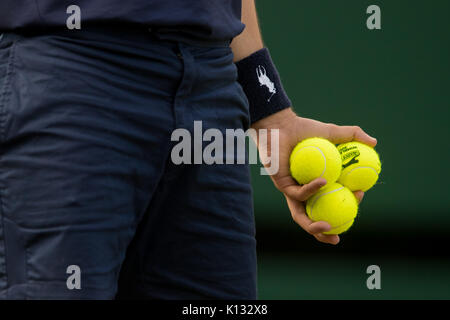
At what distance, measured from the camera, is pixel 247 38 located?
174cm

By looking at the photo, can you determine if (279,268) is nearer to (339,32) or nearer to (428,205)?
(428,205)

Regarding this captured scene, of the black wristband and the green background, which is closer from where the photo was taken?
the black wristband

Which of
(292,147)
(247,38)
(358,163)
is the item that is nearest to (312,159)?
(292,147)

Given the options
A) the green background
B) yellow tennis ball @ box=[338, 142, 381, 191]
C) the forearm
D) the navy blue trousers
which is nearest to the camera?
the navy blue trousers

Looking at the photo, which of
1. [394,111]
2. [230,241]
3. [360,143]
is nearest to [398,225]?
[394,111]

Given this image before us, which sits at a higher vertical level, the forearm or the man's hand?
the forearm

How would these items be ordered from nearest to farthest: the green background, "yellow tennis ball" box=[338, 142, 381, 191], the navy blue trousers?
the navy blue trousers, "yellow tennis ball" box=[338, 142, 381, 191], the green background

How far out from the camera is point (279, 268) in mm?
4066

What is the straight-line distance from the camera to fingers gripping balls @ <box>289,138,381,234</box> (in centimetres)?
179

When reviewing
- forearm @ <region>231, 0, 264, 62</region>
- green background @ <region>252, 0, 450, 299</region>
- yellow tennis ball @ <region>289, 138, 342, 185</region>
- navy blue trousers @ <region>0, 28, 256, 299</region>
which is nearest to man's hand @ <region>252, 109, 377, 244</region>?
yellow tennis ball @ <region>289, 138, 342, 185</region>

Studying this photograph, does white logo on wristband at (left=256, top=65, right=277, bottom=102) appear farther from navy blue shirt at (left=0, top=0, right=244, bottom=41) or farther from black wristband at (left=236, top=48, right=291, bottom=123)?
navy blue shirt at (left=0, top=0, right=244, bottom=41)

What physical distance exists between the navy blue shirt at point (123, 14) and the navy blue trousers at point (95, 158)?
0.03 meters

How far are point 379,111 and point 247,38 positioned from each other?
2.35 m

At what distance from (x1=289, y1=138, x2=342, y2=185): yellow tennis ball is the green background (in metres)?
2.04
